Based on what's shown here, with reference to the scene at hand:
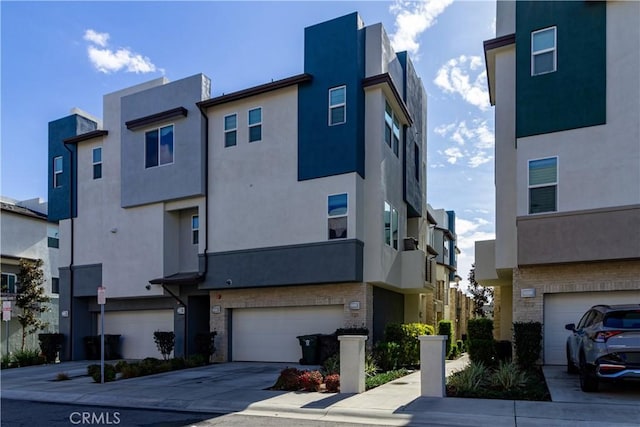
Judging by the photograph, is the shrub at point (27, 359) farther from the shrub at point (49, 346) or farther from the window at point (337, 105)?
the window at point (337, 105)

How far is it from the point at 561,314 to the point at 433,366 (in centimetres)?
611

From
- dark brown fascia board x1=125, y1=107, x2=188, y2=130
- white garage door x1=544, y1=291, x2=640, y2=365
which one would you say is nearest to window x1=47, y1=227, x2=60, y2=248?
dark brown fascia board x1=125, y1=107, x2=188, y2=130

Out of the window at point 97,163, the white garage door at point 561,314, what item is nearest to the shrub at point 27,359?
the window at point 97,163

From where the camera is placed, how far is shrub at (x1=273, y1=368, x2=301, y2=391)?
12.0m

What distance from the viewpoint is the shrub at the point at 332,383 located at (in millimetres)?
11693

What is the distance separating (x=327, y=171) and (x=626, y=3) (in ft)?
31.8

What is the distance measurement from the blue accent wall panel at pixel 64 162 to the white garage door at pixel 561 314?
64.2 ft

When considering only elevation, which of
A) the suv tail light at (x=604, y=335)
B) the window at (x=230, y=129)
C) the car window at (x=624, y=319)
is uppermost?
the window at (x=230, y=129)

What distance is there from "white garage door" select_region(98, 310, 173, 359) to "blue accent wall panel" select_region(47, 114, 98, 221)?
515cm

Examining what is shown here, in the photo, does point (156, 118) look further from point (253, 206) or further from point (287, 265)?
point (287, 265)

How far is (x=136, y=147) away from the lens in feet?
70.4

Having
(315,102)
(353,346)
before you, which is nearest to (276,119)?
(315,102)

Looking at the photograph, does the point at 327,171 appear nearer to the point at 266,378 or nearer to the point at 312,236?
the point at 312,236

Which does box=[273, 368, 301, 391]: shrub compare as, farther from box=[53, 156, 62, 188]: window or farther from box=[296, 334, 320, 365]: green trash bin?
box=[53, 156, 62, 188]: window
